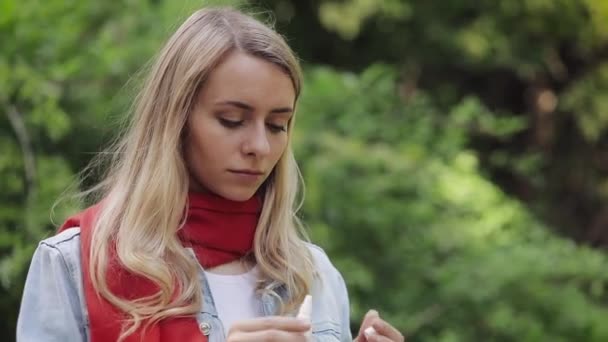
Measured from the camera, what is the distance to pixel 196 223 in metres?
1.85

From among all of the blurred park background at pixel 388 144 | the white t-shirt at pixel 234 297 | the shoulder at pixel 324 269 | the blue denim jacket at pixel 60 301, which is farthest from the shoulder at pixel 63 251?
the blurred park background at pixel 388 144

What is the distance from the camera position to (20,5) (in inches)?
162

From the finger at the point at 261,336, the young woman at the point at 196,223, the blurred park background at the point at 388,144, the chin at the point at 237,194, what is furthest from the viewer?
the blurred park background at the point at 388,144

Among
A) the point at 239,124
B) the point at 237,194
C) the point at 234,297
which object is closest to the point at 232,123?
the point at 239,124

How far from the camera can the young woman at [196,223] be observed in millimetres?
1721

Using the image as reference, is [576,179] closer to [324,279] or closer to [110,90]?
[110,90]

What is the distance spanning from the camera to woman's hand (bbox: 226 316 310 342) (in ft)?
5.27

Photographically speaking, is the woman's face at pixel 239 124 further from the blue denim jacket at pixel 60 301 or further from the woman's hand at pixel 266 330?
the woman's hand at pixel 266 330

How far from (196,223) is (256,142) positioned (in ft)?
0.56

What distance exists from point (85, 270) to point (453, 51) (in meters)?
5.77

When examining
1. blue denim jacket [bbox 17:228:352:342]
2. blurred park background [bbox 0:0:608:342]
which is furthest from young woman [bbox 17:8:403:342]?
blurred park background [bbox 0:0:608:342]

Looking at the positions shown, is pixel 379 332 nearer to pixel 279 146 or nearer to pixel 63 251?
pixel 279 146

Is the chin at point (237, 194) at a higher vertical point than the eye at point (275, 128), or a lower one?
lower

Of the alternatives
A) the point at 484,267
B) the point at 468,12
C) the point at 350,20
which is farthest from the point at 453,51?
the point at 484,267
